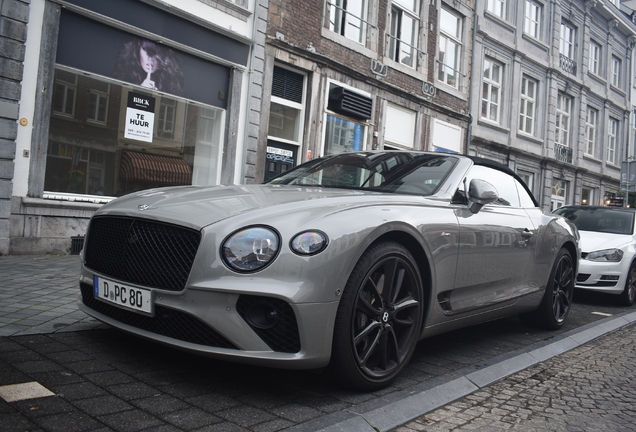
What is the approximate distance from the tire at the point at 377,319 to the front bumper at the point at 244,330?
110 millimetres

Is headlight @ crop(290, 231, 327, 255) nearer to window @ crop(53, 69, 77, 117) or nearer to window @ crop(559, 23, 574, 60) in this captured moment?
window @ crop(53, 69, 77, 117)

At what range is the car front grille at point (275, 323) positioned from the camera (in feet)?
8.57

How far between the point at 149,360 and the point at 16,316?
1.42 m

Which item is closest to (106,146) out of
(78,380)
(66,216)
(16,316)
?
(66,216)

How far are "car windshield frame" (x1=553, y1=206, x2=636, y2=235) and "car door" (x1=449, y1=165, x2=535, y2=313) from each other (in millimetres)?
4310

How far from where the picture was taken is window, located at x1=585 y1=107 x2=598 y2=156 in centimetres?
2680

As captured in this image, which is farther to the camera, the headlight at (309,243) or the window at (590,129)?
the window at (590,129)

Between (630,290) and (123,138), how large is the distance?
Answer: 8.07 meters

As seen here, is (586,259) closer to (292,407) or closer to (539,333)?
(539,333)

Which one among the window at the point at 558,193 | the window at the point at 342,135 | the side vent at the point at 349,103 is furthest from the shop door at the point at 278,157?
the window at the point at 558,193

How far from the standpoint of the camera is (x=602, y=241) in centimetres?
809

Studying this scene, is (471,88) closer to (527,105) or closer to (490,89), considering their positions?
(490,89)

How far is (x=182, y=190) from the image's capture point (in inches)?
138

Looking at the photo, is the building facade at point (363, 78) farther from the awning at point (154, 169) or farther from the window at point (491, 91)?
the awning at point (154, 169)
